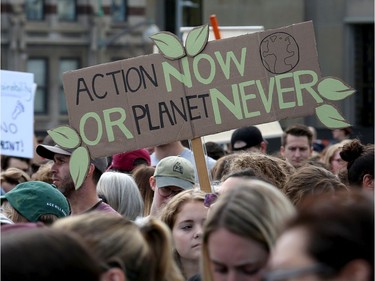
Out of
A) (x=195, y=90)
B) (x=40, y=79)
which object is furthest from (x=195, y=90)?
(x=40, y=79)

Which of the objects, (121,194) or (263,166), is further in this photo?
(121,194)

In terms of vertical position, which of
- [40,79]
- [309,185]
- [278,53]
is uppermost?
[278,53]

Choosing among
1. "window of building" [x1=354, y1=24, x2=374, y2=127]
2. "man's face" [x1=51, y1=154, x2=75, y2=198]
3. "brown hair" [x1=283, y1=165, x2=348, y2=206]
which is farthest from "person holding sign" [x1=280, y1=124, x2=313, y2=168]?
"window of building" [x1=354, y1=24, x2=374, y2=127]

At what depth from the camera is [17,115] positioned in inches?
446

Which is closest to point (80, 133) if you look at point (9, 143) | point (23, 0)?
point (9, 143)

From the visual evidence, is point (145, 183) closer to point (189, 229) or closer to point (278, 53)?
point (278, 53)

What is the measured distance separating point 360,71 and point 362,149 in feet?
93.1

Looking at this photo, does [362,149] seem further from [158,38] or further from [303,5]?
[303,5]

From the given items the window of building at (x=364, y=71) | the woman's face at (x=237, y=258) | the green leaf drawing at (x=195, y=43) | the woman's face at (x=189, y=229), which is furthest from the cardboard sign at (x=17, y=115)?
the window of building at (x=364, y=71)

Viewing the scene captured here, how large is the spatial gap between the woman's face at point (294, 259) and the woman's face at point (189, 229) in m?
2.61

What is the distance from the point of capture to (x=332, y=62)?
35438mm

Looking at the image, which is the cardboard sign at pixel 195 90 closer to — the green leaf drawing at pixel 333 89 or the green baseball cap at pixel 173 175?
the green leaf drawing at pixel 333 89

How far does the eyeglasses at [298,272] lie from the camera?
109 inches

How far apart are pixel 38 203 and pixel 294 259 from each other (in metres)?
3.21
